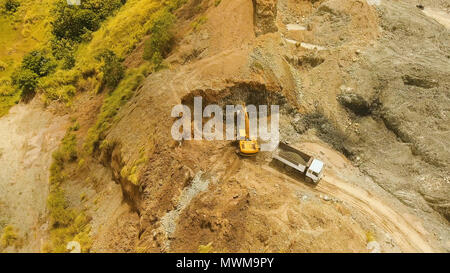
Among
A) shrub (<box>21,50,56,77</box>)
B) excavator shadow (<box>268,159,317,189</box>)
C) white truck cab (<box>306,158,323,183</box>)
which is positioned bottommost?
excavator shadow (<box>268,159,317,189</box>)

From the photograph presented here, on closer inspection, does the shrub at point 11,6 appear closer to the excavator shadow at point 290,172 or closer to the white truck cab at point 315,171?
the excavator shadow at point 290,172

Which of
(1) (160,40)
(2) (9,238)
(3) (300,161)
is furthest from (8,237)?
(3) (300,161)

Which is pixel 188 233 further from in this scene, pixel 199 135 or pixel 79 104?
pixel 79 104

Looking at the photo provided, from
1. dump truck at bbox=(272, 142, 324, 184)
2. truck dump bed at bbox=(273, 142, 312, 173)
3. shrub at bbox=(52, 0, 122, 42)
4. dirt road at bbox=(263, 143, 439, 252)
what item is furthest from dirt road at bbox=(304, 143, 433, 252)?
shrub at bbox=(52, 0, 122, 42)

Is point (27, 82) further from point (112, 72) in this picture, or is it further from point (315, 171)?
point (315, 171)

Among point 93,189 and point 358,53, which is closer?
point 93,189

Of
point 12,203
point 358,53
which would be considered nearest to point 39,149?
point 12,203

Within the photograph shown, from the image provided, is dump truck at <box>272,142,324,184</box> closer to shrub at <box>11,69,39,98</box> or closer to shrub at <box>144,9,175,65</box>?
shrub at <box>144,9,175,65</box>

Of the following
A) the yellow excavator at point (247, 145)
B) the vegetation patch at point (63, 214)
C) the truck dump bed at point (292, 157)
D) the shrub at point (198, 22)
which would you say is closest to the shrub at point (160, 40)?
the shrub at point (198, 22)

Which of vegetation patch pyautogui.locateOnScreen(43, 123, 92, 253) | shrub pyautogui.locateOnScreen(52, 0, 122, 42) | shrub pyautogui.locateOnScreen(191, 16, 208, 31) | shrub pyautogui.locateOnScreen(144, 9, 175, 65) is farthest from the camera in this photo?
shrub pyautogui.locateOnScreen(52, 0, 122, 42)
